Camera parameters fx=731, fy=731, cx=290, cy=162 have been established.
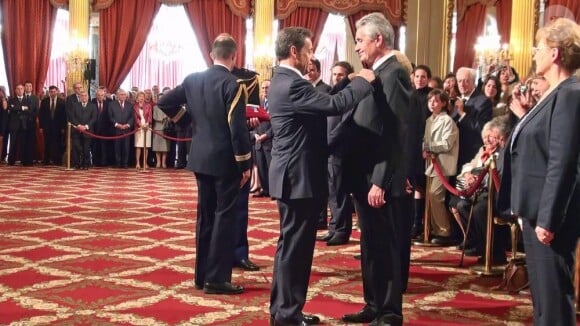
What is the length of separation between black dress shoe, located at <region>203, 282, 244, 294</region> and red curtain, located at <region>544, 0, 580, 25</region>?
9539 millimetres

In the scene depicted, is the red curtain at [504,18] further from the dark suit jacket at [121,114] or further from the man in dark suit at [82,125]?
the man in dark suit at [82,125]

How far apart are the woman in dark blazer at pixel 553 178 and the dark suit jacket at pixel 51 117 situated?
40.9 ft

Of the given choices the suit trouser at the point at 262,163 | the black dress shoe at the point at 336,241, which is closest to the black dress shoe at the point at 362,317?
the black dress shoe at the point at 336,241

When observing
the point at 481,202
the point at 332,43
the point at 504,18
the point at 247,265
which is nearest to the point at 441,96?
the point at 481,202

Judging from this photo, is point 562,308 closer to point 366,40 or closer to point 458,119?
point 366,40

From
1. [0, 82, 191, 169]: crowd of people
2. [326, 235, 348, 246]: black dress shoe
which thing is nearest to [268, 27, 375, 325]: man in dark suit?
[326, 235, 348, 246]: black dress shoe

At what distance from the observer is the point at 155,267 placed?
17.1 ft

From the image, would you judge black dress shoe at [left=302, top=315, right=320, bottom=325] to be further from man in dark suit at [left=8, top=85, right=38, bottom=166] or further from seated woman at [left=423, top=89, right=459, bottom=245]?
man in dark suit at [left=8, top=85, right=38, bottom=166]

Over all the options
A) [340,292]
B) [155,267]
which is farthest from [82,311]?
[340,292]

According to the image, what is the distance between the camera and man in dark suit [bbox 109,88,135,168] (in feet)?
45.2

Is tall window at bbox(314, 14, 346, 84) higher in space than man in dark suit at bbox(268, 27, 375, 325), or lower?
higher

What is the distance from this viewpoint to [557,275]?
2.79m

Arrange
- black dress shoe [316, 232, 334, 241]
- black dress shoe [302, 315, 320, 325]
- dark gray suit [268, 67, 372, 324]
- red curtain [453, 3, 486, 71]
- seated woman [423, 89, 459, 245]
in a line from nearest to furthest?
dark gray suit [268, 67, 372, 324], black dress shoe [302, 315, 320, 325], seated woman [423, 89, 459, 245], black dress shoe [316, 232, 334, 241], red curtain [453, 3, 486, 71]

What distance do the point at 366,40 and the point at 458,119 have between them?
10.0 feet
